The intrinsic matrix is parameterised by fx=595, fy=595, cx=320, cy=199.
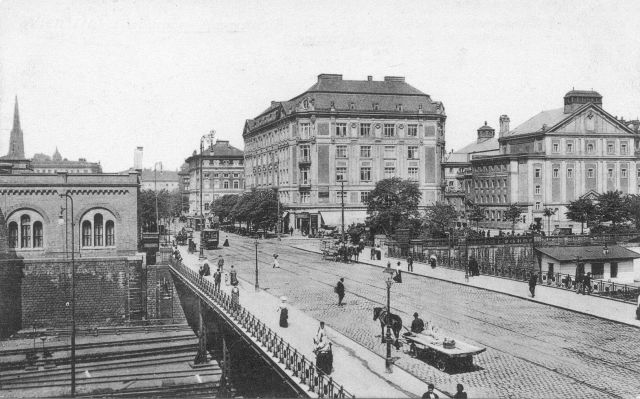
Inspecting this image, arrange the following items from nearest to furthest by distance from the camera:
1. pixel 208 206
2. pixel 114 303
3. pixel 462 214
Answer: pixel 114 303
pixel 462 214
pixel 208 206

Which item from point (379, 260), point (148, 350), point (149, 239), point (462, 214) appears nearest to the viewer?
point (148, 350)

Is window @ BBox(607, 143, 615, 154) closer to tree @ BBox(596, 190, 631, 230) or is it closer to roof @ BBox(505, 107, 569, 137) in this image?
roof @ BBox(505, 107, 569, 137)

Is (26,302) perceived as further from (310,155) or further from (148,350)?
(310,155)

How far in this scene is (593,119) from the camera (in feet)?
293

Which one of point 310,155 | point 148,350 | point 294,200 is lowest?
point 148,350

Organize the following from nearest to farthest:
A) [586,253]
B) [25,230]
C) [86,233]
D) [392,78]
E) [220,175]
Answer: [25,230] → [86,233] → [586,253] → [392,78] → [220,175]

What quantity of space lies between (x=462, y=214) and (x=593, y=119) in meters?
23.9

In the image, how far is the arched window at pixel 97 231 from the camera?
45500mm

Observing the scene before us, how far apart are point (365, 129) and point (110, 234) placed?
48.4 m

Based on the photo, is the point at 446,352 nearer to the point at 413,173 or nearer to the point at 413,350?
the point at 413,350

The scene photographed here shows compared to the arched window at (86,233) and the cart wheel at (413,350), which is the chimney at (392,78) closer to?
the arched window at (86,233)

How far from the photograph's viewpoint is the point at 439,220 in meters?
68.9

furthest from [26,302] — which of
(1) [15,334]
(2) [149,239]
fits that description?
(2) [149,239]

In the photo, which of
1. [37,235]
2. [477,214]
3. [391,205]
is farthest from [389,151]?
[37,235]
